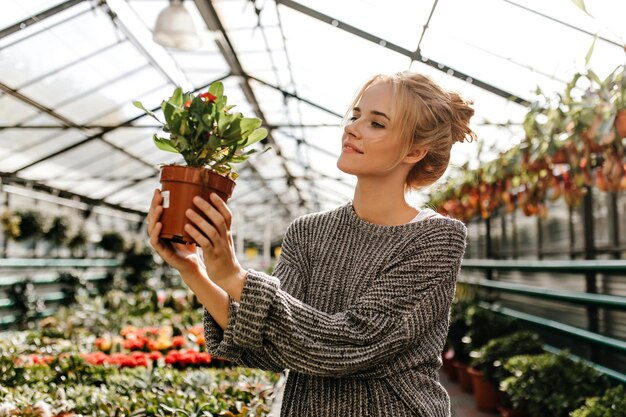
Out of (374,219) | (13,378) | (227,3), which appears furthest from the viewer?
(227,3)

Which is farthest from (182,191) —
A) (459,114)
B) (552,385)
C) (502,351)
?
(502,351)

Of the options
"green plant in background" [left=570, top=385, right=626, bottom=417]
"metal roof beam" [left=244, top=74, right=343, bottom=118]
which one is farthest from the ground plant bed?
"metal roof beam" [left=244, top=74, right=343, bottom=118]

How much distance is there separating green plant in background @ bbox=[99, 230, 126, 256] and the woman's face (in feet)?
38.6

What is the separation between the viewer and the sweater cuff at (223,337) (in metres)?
1.06

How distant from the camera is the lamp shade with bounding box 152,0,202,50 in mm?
4395

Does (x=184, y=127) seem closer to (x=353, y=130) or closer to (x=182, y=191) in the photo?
(x=182, y=191)

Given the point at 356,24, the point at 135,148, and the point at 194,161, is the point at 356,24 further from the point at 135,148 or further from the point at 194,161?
the point at 135,148

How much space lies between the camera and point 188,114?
1.15 meters

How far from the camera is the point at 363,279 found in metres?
1.25

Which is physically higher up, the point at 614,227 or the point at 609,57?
the point at 609,57

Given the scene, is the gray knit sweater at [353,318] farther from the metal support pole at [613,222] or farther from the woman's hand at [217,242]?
the metal support pole at [613,222]

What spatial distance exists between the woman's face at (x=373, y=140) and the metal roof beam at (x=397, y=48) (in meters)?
4.77

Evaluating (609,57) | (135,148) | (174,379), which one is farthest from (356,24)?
(135,148)

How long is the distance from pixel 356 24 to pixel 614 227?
121 inches
